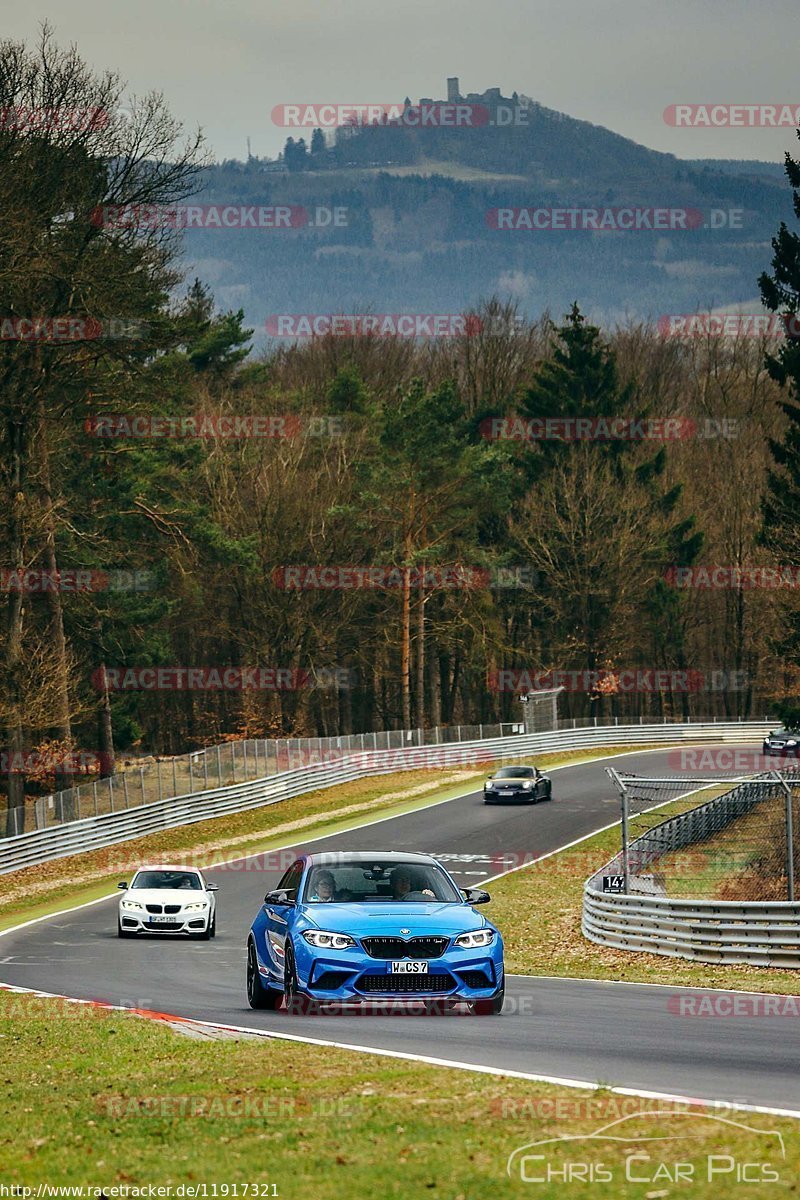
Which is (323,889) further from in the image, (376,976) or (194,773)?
(194,773)

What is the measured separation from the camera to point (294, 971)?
1432 centimetres

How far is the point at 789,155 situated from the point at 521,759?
28516 millimetres

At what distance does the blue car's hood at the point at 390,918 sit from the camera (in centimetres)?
1409

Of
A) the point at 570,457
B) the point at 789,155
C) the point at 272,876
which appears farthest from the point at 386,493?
the point at 272,876

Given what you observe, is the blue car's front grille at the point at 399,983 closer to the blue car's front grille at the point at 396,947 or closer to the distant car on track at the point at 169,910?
the blue car's front grille at the point at 396,947

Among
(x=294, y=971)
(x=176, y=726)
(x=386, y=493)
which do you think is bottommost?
(x=176, y=726)

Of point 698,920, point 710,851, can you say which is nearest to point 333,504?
point 710,851

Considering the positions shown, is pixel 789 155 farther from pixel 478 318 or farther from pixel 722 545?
pixel 478 318

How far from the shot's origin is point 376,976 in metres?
14.1

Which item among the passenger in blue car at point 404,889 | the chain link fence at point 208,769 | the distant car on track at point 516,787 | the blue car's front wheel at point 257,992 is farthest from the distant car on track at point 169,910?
the distant car on track at point 516,787

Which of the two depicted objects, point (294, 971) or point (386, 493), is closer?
point (294, 971)

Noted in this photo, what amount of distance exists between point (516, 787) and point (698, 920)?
2854cm

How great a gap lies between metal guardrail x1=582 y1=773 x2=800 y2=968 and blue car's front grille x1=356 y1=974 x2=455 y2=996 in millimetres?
7376

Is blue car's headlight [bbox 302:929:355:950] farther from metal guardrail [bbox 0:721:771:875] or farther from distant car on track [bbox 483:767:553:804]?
distant car on track [bbox 483:767:553:804]
